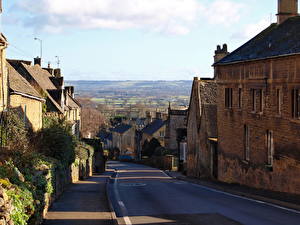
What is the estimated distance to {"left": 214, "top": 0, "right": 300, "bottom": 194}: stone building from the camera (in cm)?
2241

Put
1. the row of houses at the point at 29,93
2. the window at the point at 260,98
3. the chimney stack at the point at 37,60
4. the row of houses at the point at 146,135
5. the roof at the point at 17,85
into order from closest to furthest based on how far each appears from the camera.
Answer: the row of houses at the point at 29,93 < the window at the point at 260,98 < the roof at the point at 17,85 < the chimney stack at the point at 37,60 < the row of houses at the point at 146,135

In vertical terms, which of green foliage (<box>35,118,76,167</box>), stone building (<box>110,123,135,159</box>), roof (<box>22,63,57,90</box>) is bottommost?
stone building (<box>110,123,135,159</box>)

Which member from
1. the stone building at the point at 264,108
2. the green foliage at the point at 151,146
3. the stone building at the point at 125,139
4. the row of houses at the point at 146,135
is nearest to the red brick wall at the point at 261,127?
the stone building at the point at 264,108

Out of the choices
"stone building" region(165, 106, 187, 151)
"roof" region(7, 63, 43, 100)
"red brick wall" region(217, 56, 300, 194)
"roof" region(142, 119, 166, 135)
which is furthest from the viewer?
"roof" region(142, 119, 166, 135)

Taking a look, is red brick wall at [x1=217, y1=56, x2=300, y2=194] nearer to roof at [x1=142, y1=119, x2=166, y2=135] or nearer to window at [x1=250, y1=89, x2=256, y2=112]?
window at [x1=250, y1=89, x2=256, y2=112]

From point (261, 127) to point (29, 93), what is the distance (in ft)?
43.3

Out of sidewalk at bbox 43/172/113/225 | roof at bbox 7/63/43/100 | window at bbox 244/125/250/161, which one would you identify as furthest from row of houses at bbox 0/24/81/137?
window at bbox 244/125/250/161

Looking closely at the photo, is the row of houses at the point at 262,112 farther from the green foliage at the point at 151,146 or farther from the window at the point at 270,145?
the green foliage at the point at 151,146

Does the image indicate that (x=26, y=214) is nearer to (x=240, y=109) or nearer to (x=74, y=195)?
(x=74, y=195)

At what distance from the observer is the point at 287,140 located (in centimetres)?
2270

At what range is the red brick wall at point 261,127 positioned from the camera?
73.3ft

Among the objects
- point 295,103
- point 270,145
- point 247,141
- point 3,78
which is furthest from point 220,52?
point 3,78

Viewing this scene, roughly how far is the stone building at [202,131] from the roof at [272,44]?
860 centimetres

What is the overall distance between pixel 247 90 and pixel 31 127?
1255 cm
